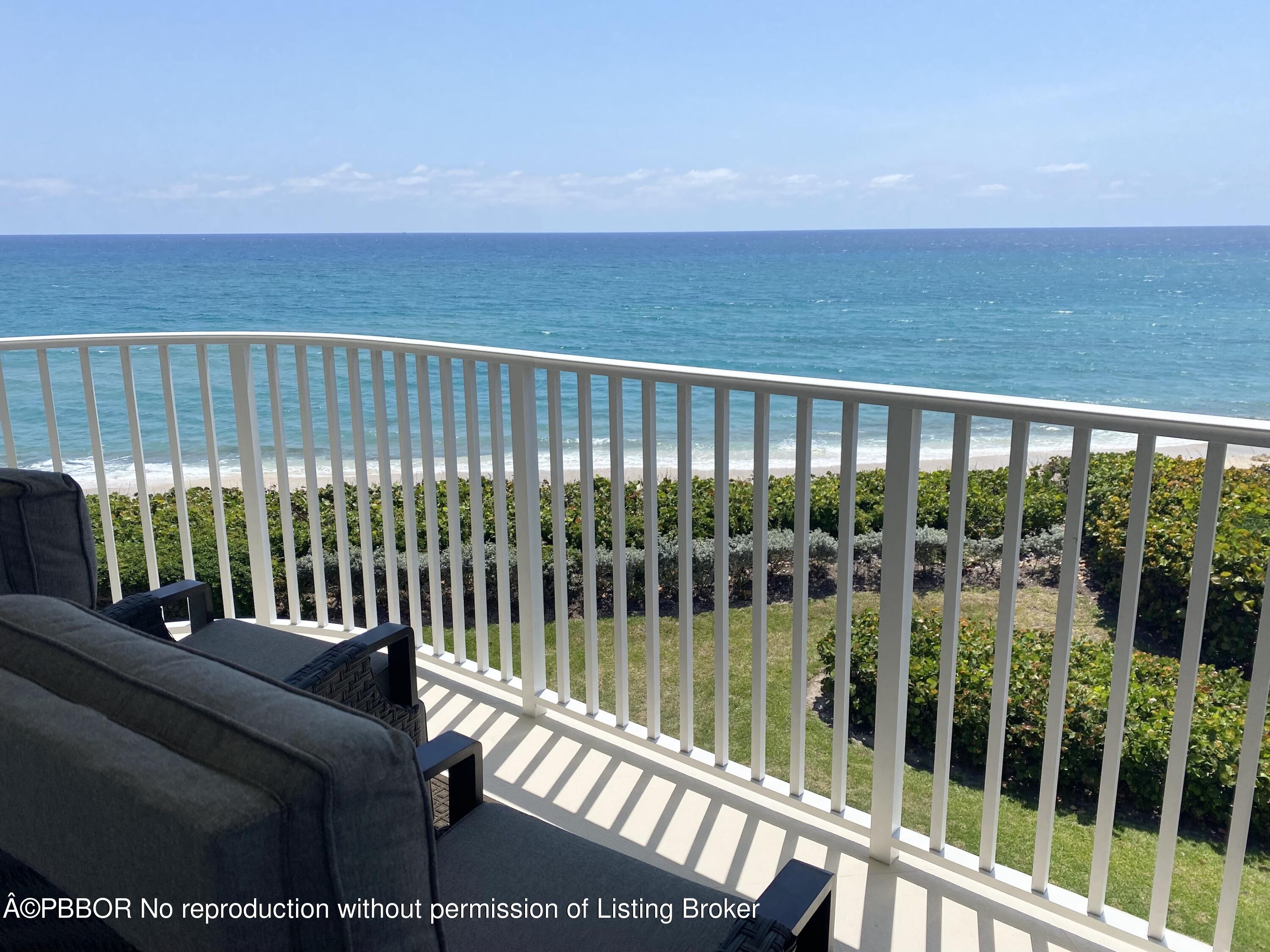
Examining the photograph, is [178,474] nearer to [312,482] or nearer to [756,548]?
[312,482]

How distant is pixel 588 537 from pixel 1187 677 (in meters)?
1.52

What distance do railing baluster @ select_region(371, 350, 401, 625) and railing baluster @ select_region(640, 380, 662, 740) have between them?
878 mm

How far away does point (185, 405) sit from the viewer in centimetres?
1802

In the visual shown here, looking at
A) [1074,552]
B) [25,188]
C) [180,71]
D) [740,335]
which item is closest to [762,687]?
[1074,552]

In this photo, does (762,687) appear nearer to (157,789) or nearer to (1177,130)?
(157,789)

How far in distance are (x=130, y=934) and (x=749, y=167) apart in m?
43.9

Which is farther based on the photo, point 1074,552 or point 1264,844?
point 1264,844

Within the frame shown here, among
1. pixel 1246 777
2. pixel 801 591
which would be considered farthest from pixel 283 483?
pixel 1246 777

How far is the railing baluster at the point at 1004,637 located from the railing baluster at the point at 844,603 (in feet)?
1.03

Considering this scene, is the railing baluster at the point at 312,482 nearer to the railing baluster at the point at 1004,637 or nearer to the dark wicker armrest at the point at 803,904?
the railing baluster at the point at 1004,637

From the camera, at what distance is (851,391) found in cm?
196

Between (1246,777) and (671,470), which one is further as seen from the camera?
(671,470)

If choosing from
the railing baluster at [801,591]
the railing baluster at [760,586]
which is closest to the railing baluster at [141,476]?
the railing baluster at [760,586]

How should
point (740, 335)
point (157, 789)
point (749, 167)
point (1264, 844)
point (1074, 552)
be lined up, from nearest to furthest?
point (157, 789), point (1074, 552), point (1264, 844), point (740, 335), point (749, 167)
